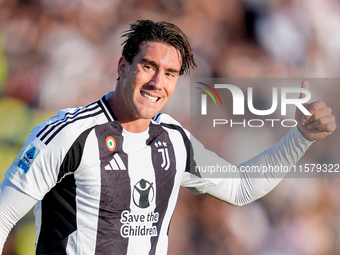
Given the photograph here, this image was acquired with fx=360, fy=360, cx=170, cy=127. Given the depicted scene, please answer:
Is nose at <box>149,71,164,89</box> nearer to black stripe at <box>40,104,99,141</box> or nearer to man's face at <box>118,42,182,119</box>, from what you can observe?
man's face at <box>118,42,182,119</box>

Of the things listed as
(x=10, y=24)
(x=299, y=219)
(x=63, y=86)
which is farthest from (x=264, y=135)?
(x=10, y=24)

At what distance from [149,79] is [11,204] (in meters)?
0.49

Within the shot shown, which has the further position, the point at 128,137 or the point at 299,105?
the point at 299,105

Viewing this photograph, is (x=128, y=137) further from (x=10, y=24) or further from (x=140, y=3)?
(x=10, y=24)

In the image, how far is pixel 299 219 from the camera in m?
1.82

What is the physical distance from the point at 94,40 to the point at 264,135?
3.24 feet

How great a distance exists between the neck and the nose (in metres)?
0.11

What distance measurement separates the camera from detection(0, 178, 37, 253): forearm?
2.98 feet

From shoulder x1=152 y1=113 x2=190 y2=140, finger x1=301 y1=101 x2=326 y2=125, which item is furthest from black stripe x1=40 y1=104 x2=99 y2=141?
finger x1=301 y1=101 x2=326 y2=125

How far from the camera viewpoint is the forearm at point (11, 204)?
91cm

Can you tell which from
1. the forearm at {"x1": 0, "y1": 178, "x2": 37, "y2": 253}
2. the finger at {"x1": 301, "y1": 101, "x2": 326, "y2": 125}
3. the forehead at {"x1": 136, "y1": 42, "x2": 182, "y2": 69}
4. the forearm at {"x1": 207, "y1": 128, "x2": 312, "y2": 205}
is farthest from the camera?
the forearm at {"x1": 207, "y1": 128, "x2": 312, "y2": 205}

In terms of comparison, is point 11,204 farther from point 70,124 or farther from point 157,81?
point 157,81

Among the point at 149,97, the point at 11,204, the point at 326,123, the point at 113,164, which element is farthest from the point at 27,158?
the point at 326,123

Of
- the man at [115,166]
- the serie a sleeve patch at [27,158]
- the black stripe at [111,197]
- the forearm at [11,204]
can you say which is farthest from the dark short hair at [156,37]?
the forearm at [11,204]
